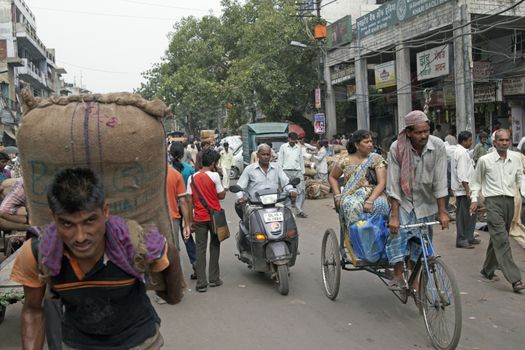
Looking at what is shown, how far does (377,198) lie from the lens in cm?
510

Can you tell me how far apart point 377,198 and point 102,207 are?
11.5 feet

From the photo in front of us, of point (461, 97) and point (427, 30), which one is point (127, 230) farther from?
point (427, 30)

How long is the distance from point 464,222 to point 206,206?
4.06 meters

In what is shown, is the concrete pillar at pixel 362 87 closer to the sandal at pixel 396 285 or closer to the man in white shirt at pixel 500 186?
the man in white shirt at pixel 500 186

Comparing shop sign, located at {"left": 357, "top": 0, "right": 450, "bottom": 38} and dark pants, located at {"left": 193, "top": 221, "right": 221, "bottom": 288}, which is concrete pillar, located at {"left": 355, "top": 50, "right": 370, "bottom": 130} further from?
dark pants, located at {"left": 193, "top": 221, "right": 221, "bottom": 288}

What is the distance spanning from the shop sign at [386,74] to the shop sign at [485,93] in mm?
3127

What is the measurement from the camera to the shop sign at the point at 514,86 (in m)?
16.8

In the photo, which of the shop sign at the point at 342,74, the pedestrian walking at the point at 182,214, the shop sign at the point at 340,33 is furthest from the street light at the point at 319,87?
the pedestrian walking at the point at 182,214

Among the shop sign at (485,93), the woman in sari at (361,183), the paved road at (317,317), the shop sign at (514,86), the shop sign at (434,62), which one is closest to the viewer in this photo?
the paved road at (317,317)

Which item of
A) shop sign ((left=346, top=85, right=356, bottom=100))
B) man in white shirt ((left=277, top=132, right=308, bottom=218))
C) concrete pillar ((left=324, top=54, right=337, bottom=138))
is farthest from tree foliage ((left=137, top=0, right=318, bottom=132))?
man in white shirt ((left=277, top=132, right=308, bottom=218))

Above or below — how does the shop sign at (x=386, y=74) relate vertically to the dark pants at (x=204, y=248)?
above

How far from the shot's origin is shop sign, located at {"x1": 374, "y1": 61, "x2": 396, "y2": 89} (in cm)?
2035

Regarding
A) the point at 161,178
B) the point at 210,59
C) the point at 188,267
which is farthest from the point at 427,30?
the point at 210,59

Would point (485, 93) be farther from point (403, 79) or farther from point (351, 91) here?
point (351, 91)
